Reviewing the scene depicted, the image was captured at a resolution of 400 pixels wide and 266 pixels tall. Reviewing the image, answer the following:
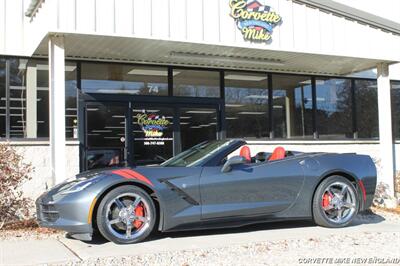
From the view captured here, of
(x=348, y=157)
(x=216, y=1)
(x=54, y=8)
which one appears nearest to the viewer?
(x=348, y=157)

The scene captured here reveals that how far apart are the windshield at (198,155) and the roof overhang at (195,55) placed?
2.66 metres

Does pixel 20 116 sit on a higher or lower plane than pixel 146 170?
higher

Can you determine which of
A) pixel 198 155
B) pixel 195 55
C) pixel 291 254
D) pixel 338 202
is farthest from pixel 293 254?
pixel 195 55

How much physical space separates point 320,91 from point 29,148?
24.1 feet

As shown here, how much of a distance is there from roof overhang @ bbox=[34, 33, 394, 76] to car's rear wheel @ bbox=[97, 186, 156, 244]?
351cm

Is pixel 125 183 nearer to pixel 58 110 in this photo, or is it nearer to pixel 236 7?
pixel 58 110

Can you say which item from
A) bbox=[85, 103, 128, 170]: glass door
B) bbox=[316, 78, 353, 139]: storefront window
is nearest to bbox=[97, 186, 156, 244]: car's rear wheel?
bbox=[85, 103, 128, 170]: glass door

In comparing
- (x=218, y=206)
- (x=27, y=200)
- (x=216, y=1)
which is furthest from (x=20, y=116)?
(x=218, y=206)

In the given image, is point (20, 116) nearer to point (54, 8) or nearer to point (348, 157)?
point (54, 8)

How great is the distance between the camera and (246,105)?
1245cm

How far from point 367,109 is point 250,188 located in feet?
27.6

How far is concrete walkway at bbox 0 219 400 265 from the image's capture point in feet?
18.6

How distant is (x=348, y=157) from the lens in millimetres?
7699

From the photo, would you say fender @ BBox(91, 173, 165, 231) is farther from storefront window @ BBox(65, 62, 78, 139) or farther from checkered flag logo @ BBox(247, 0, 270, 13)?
checkered flag logo @ BBox(247, 0, 270, 13)
